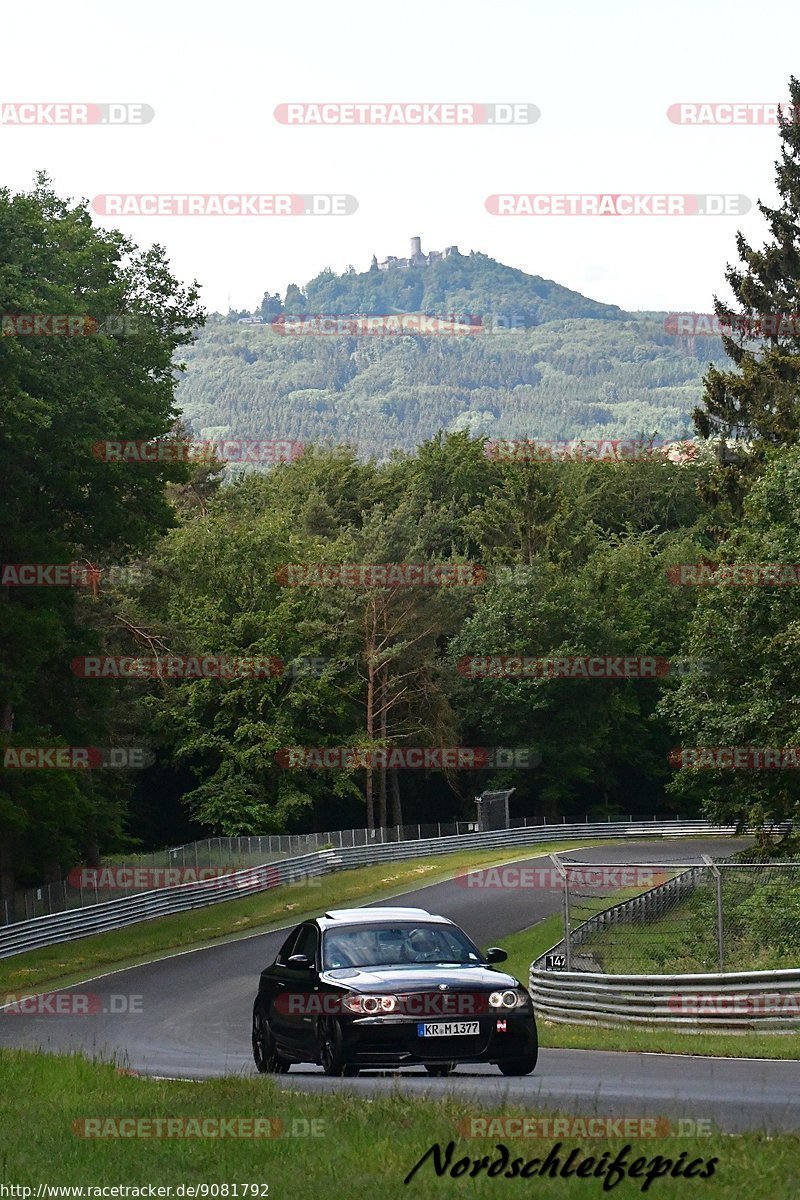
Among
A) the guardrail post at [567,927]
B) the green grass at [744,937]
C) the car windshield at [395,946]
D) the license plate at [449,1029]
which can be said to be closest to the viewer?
the license plate at [449,1029]

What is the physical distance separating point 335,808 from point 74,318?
50168mm

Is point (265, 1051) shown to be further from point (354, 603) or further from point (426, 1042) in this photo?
point (354, 603)

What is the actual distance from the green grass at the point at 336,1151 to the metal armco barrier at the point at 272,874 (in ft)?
98.8

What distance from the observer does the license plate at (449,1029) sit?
1410 centimetres

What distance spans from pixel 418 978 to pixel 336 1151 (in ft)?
16.9

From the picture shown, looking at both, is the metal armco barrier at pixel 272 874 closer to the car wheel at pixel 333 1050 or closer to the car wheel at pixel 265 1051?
the car wheel at pixel 265 1051

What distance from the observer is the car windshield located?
15320 mm

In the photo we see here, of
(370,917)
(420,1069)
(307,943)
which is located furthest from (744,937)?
(307,943)

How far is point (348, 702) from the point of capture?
81.7 m

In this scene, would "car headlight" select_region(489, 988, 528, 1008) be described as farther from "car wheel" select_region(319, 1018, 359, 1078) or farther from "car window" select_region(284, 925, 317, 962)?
"car window" select_region(284, 925, 317, 962)

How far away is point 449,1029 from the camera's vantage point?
14.1 metres

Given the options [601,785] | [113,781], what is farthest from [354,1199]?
[601,785]

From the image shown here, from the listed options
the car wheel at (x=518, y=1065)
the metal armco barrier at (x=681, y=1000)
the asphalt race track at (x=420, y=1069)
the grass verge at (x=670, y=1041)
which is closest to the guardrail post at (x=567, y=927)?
the metal armco barrier at (x=681, y=1000)

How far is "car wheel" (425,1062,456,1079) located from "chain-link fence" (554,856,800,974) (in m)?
5.93
